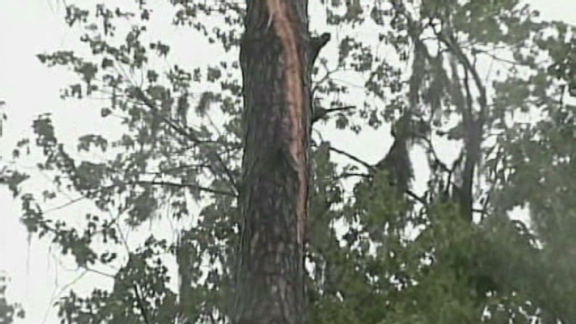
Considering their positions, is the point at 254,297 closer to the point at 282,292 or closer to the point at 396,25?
the point at 282,292

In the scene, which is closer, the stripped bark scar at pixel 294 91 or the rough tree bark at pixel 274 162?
the rough tree bark at pixel 274 162

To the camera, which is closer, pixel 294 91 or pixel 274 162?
pixel 274 162

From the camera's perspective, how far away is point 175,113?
28.2 feet

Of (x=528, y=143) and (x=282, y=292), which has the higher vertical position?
(x=528, y=143)

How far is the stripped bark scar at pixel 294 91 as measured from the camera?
3705 mm

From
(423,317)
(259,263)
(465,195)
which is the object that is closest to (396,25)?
(465,195)

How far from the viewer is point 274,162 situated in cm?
368

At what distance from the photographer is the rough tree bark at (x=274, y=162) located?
3.53 m

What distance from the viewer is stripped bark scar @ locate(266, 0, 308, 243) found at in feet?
12.2

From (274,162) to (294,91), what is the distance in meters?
0.29

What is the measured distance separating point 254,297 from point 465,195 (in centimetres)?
362

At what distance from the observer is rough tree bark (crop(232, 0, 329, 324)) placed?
3531mm

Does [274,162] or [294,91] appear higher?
[294,91]

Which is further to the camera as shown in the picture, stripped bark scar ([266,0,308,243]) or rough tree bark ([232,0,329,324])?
stripped bark scar ([266,0,308,243])
